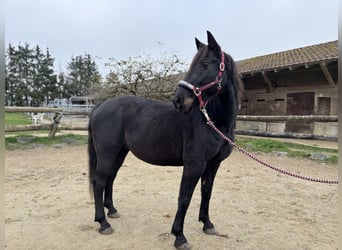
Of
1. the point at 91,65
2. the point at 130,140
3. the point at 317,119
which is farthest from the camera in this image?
the point at 91,65

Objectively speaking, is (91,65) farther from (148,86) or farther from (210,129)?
(210,129)

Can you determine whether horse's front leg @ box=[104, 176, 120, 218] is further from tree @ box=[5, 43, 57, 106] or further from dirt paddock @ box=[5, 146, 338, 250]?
tree @ box=[5, 43, 57, 106]

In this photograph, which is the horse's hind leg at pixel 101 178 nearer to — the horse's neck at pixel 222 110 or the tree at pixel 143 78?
the horse's neck at pixel 222 110

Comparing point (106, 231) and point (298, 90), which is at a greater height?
point (298, 90)

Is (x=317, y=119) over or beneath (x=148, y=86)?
beneath

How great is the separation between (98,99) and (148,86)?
2512mm

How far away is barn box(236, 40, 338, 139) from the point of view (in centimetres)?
922

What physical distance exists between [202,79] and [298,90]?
9581mm

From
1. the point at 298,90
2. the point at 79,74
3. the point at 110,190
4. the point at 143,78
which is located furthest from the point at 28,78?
the point at 110,190

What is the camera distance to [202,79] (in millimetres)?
2141

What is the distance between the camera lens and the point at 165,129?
8.22 ft

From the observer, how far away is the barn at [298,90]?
922cm

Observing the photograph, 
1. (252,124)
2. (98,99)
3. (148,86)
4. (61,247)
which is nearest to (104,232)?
(61,247)

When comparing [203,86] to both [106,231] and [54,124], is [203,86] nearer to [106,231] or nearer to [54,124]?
[106,231]
